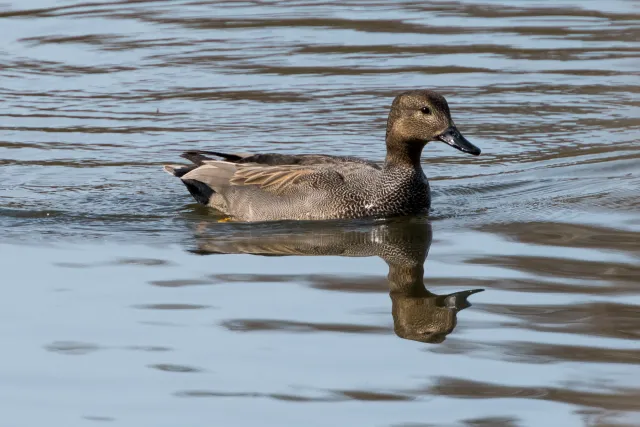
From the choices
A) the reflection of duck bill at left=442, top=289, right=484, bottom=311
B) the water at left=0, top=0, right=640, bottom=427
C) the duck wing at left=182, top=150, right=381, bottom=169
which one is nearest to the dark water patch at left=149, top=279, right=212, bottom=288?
the water at left=0, top=0, right=640, bottom=427

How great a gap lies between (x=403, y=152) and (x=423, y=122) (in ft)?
1.42

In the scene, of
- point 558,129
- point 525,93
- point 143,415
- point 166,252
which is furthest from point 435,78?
point 143,415

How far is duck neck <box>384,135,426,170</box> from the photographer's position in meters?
11.6

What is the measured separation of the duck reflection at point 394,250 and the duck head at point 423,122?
716 millimetres

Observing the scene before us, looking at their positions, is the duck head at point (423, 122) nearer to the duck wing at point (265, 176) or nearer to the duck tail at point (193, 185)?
the duck wing at point (265, 176)

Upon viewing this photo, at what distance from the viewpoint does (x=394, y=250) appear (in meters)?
10.6

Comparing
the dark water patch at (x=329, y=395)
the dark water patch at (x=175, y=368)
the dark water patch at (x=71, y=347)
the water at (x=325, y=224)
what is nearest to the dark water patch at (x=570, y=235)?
the water at (x=325, y=224)

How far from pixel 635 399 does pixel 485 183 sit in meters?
5.99

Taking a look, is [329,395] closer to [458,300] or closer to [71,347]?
[71,347]

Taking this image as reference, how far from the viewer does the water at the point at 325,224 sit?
283 inches

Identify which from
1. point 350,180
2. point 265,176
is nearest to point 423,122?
point 350,180

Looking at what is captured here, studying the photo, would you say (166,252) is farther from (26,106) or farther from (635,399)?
(26,106)

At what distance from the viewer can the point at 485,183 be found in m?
12.7

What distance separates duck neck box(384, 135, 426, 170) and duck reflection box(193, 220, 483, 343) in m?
0.52
